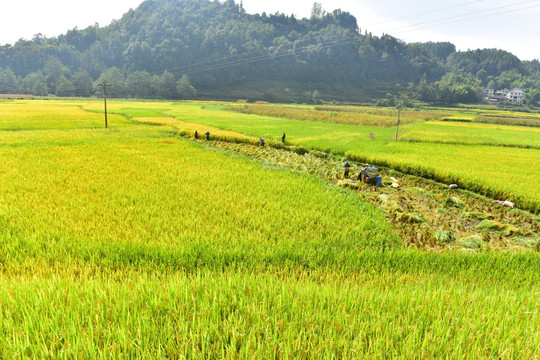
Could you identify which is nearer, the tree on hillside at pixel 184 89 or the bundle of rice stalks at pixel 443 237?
the bundle of rice stalks at pixel 443 237

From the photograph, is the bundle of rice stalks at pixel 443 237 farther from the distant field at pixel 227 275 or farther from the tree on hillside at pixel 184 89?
the tree on hillside at pixel 184 89

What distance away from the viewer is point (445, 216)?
880cm

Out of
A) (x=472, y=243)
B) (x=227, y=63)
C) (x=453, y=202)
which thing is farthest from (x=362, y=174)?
(x=227, y=63)

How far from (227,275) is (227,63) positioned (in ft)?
515

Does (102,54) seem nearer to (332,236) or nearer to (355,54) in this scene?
(355,54)

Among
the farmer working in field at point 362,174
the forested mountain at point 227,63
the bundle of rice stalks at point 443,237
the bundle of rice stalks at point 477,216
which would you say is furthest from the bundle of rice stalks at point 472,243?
the forested mountain at point 227,63

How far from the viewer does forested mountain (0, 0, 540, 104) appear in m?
107

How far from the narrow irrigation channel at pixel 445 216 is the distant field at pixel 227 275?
3.40ft

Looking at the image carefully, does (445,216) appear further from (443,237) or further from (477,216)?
(443,237)

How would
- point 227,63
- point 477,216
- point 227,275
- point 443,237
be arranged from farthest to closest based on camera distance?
1. point 227,63
2. point 477,216
3. point 443,237
4. point 227,275

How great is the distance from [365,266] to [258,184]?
5320mm

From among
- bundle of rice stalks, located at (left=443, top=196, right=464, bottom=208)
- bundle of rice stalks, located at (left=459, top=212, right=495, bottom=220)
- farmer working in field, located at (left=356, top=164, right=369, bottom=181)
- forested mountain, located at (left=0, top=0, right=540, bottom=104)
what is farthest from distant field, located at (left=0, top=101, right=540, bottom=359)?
forested mountain, located at (left=0, top=0, right=540, bottom=104)

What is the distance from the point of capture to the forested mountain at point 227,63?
107 meters

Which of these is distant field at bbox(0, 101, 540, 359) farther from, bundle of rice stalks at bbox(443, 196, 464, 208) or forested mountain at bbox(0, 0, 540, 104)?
forested mountain at bbox(0, 0, 540, 104)
